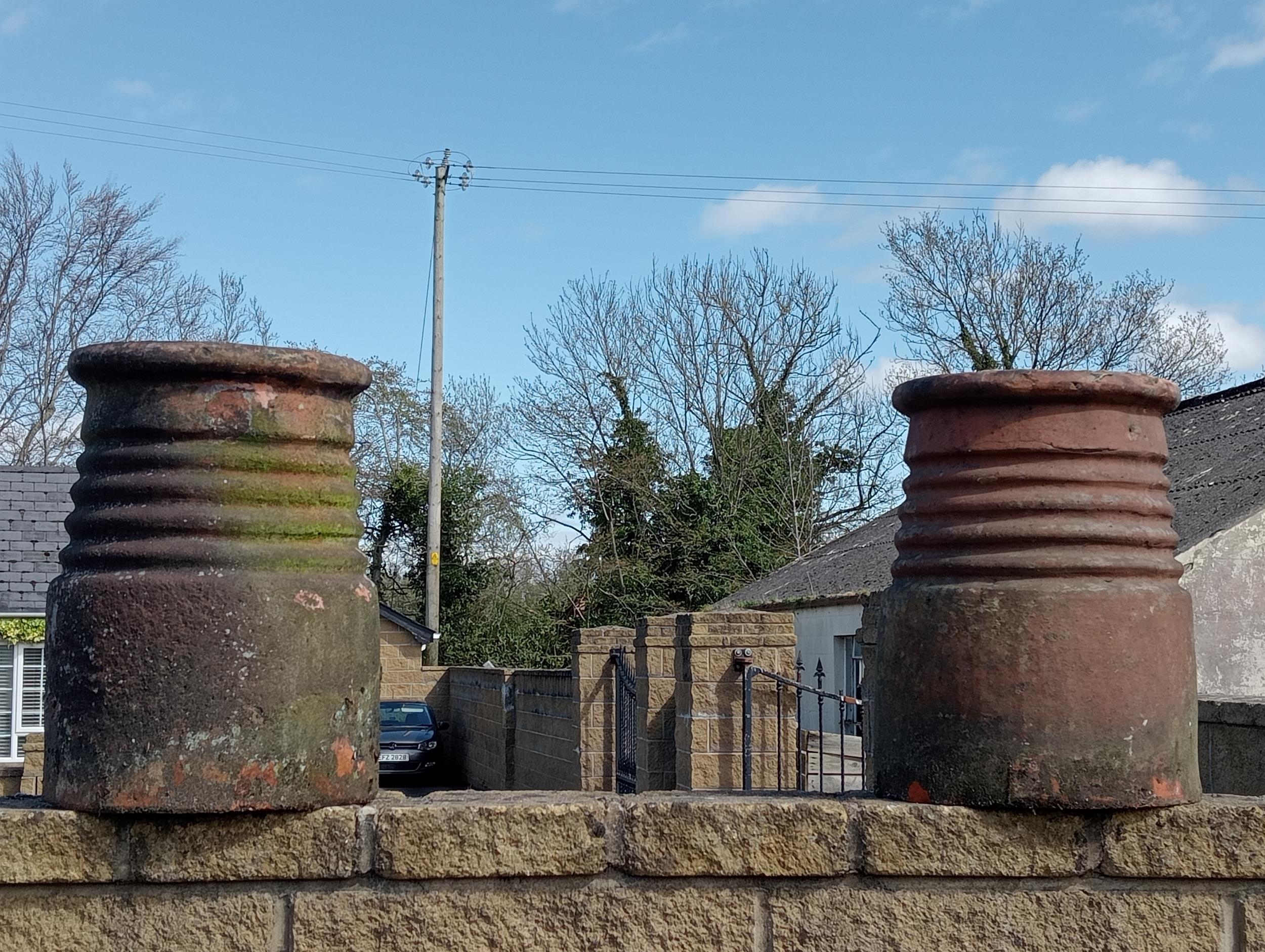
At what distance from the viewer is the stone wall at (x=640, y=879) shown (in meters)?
2.78

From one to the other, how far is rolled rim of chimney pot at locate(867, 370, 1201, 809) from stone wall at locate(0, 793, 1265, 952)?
0.39 feet

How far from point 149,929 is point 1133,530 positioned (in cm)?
218

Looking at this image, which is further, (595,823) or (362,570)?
(362,570)

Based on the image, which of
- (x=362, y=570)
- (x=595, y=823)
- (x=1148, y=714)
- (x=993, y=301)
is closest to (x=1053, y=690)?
(x=1148, y=714)

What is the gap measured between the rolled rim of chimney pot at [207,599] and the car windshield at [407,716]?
18612 millimetres

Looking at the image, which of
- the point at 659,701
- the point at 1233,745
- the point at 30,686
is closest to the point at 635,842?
Result: the point at 1233,745

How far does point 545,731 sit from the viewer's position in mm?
12578

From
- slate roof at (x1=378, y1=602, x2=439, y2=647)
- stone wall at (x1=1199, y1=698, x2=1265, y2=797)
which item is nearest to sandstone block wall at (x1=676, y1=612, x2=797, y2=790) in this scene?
stone wall at (x1=1199, y1=698, x2=1265, y2=797)

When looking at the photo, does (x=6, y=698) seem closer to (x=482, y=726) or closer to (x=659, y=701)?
(x=482, y=726)

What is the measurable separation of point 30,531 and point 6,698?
2539mm

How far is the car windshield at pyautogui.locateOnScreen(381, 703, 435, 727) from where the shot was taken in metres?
21.2

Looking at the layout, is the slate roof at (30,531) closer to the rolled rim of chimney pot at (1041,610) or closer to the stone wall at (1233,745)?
the stone wall at (1233,745)

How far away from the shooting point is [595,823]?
9.30ft

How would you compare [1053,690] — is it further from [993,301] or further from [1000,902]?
[993,301]
